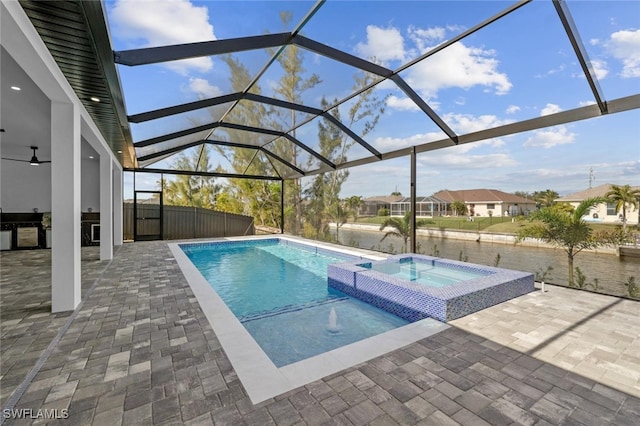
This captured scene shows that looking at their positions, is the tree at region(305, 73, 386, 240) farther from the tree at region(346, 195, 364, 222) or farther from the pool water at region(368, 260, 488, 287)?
the pool water at region(368, 260, 488, 287)

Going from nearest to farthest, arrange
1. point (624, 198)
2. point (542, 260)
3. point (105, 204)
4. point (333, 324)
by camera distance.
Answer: point (333, 324) < point (624, 198) < point (542, 260) < point (105, 204)

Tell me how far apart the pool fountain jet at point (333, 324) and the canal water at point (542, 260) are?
410cm

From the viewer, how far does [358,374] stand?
2.36m

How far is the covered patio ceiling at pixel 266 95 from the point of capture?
8.99 ft

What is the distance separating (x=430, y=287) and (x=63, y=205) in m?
5.03

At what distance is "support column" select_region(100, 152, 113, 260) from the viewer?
6699 mm

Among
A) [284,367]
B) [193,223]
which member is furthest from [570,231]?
[193,223]

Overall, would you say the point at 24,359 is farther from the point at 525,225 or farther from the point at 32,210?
the point at 32,210

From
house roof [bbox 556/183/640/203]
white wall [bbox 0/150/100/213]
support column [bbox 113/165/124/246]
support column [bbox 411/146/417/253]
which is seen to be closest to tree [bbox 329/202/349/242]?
support column [bbox 411/146/417/253]

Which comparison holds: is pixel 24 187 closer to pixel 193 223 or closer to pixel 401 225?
pixel 193 223

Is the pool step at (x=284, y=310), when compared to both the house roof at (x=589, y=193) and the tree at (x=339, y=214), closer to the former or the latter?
the house roof at (x=589, y=193)

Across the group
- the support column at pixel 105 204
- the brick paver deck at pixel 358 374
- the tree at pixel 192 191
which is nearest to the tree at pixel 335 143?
the brick paver deck at pixel 358 374

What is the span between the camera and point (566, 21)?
3.46 m

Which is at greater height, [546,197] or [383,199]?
[383,199]
